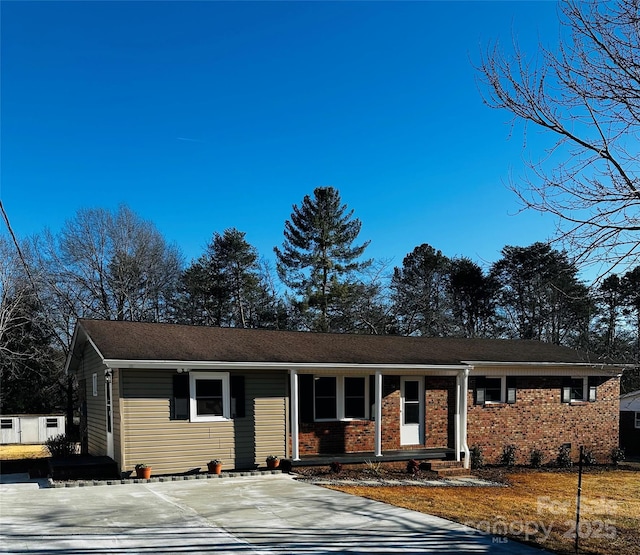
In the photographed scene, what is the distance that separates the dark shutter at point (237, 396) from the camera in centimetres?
1356

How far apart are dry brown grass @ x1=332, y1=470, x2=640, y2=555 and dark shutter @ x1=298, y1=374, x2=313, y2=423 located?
3.39 metres

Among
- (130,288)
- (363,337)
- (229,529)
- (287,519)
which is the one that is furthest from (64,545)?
(130,288)

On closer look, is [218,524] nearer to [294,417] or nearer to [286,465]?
[286,465]

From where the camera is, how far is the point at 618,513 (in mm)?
10352

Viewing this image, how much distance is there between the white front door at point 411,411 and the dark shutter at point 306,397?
2731mm

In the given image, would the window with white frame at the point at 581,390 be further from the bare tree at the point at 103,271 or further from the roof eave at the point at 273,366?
the bare tree at the point at 103,271

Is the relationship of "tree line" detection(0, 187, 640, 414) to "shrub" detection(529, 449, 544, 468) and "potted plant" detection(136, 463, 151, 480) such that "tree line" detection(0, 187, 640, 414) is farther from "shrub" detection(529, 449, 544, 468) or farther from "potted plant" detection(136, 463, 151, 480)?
"potted plant" detection(136, 463, 151, 480)

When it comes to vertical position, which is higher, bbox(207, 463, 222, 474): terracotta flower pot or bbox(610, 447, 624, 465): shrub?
bbox(207, 463, 222, 474): terracotta flower pot

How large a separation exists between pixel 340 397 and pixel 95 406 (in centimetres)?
639

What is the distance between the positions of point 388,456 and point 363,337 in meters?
4.40

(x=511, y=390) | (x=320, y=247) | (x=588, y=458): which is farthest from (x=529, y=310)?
(x=511, y=390)

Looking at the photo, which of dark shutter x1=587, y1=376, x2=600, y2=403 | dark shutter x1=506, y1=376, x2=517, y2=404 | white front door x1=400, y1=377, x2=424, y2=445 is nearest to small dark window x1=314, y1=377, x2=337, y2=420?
white front door x1=400, y1=377, x2=424, y2=445

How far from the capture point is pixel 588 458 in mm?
19031

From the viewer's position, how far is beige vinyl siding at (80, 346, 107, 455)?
46.6 ft
